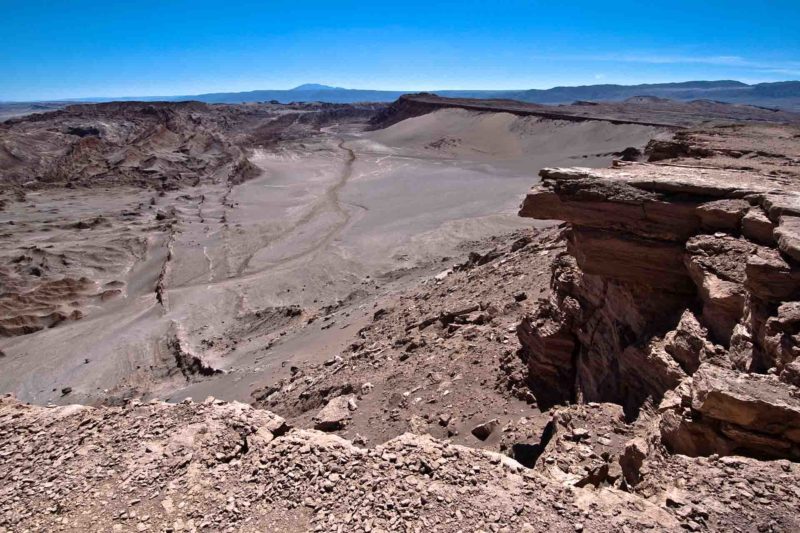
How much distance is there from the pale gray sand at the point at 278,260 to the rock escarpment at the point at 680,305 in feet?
20.8

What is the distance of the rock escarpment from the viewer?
170 inches

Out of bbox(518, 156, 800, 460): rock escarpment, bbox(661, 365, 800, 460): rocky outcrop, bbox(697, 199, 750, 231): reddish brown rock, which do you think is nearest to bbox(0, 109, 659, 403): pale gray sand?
bbox(518, 156, 800, 460): rock escarpment

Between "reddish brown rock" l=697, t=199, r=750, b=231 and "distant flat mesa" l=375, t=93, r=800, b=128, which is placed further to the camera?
"distant flat mesa" l=375, t=93, r=800, b=128

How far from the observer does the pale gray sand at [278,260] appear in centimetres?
1448

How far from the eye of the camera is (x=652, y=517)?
3791mm

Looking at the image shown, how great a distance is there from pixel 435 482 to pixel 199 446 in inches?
96.2

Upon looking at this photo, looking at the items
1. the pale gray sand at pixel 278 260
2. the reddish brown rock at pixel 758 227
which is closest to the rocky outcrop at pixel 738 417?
the reddish brown rock at pixel 758 227

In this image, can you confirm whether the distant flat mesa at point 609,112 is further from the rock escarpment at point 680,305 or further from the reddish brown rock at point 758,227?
the reddish brown rock at point 758,227

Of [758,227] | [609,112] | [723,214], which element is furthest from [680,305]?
[609,112]

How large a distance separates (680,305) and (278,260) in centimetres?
1926

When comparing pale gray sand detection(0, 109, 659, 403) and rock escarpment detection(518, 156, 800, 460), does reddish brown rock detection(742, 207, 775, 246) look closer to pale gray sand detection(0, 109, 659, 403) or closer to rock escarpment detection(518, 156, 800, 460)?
rock escarpment detection(518, 156, 800, 460)

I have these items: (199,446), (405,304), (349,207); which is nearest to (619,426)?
(199,446)

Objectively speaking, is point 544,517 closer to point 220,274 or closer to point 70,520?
point 70,520

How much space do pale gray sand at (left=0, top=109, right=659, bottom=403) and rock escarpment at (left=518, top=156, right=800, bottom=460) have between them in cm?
633
